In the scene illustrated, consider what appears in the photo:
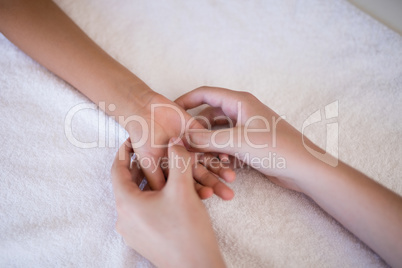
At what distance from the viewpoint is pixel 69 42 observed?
860 mm

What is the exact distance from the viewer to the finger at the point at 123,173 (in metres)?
0.64

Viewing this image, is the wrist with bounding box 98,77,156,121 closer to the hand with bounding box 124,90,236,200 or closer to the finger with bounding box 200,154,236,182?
the hand with bounding box 124,90,236,200

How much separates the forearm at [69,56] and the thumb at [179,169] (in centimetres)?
21

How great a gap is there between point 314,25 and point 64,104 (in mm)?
784

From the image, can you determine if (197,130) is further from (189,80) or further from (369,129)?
(369,129)

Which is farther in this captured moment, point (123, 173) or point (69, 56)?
point (69, 56)

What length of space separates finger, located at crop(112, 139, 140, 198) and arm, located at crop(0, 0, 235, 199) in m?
0.05

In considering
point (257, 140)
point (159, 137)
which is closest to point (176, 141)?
point (159, 137)

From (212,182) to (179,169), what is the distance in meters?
0.12

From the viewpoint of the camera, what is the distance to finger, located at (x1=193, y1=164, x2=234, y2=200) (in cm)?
69

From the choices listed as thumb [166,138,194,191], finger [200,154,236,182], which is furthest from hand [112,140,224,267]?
finger [200,154,236,182]

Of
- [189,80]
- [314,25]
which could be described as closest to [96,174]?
[189,80]

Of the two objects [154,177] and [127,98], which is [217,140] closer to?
[154,177]

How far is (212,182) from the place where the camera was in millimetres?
721
